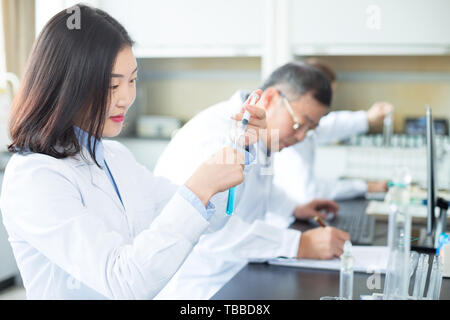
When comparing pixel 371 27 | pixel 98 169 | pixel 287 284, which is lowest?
pixel 287 284

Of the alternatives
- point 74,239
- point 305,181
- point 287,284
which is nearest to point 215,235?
point 287,284

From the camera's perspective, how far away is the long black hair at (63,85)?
3.60ft

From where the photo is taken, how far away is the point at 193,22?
4039 mm

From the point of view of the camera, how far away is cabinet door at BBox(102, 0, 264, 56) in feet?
12.9

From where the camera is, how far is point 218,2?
3.97 metres

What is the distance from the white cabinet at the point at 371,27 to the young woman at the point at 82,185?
282 centimetres

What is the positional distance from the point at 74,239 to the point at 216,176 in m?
0.32

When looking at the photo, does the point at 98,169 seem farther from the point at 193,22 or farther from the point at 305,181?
the point at 193,22

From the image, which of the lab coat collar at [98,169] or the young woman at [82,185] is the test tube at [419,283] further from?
the lab coat collar at [98,169]

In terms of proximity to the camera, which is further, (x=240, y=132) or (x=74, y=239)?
(x=240, y=132)

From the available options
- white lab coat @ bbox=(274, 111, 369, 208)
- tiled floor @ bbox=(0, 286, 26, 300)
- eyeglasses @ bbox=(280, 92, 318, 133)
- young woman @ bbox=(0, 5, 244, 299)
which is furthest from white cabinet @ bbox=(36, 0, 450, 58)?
young woman @ bbox=(0, 5, 244, 299)
